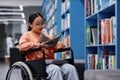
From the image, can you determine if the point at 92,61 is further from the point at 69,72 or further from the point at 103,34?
the point at 69,72

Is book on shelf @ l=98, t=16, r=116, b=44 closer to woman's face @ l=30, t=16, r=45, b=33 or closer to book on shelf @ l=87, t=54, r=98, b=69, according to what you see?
book on shelf @ l=87, t=54, r=98, b=69

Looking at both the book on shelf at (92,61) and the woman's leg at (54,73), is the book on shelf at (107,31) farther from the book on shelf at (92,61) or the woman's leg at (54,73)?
the woman's leg at (54,73)

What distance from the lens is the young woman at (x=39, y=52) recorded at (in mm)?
2730

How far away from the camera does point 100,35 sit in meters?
3.46

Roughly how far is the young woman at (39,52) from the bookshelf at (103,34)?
0.47 meters

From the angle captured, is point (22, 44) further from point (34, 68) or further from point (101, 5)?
point (101, 5)

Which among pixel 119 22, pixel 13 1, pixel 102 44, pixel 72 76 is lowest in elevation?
pixel 72 76

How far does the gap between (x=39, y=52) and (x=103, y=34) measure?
2.61 ft

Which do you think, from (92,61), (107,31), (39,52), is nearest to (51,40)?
(39,52)

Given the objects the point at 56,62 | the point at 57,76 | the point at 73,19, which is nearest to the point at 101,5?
the point at 56,62

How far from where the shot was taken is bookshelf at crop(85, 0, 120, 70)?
2874 mm

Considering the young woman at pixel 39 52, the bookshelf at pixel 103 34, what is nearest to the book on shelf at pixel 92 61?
the bookshelf at pixel 103 34

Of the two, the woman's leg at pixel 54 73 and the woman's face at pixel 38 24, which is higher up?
the woman's face at pixel 38 24

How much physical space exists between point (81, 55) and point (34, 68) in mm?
2298
